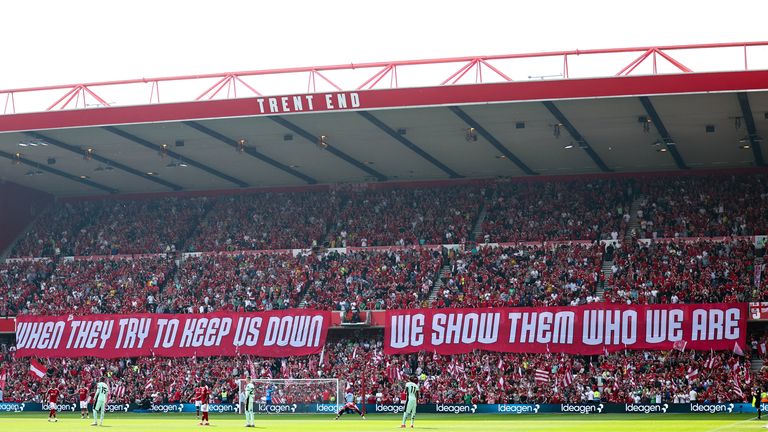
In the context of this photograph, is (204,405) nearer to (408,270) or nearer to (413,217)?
(408,270)

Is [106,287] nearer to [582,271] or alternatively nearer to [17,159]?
[17,159]

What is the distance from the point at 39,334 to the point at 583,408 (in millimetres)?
30685

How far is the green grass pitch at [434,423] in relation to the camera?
118 feet

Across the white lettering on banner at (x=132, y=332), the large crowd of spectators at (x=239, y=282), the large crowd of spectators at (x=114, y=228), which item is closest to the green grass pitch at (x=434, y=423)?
the white lettering on banner at (x=132, y=332)

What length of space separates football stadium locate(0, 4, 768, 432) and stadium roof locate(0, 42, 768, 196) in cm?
17

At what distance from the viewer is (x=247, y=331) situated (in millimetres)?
56312

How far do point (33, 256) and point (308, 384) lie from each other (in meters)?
26.0

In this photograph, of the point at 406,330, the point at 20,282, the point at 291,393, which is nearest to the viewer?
the point at 291,393

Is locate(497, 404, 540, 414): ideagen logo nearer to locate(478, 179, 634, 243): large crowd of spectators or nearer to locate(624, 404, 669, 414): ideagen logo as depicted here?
locate(624, 404, 669, 414): ideagen logo

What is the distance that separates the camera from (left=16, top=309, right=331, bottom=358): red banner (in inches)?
2179

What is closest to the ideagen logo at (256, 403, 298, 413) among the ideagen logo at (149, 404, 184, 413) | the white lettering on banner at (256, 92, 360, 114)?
the ideagen logo at (149, 404, 184, 413)

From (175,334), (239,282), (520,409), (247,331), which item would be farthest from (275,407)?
(520,409)

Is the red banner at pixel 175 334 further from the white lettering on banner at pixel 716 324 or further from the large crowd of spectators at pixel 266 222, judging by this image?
the white lettering on banner at pixel 716 324

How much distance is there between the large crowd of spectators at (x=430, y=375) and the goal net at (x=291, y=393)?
6 cm
